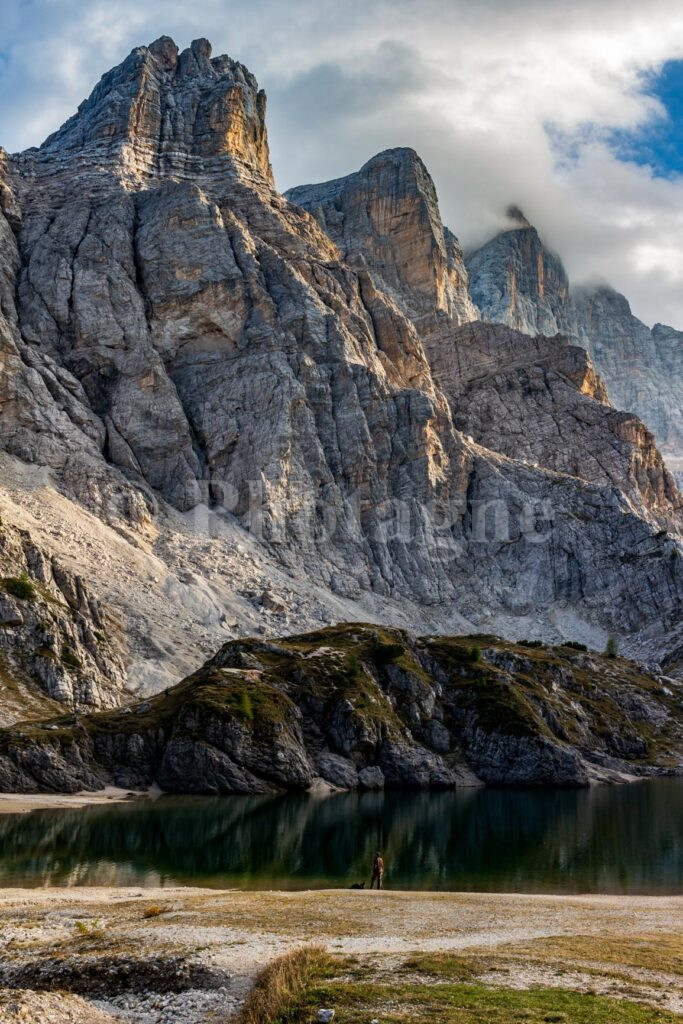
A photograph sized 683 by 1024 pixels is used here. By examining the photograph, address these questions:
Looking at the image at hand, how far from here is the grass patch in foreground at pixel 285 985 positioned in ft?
70.2

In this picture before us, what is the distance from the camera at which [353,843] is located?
68.2m

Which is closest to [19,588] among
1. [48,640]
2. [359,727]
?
[48,640]

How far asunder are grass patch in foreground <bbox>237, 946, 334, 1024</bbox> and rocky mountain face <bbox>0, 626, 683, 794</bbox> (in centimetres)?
7244

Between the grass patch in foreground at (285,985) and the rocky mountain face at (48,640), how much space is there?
89706 mm

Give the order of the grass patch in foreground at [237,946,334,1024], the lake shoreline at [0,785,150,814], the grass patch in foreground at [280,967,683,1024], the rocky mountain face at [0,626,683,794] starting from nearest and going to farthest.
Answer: the grass patch in foreground at [280,967,683,1024] → the grass patch in foreground at [237,946,334,1024] → the lake shoreline at [0,785,150,814] → the rocky mountain face at [0,626,683,794]

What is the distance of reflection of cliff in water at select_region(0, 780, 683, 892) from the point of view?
55062 mm

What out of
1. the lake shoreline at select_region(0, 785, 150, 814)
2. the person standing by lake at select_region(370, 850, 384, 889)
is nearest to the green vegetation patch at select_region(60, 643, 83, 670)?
the lake shoreline at select_region(0, 785, 150, 814)

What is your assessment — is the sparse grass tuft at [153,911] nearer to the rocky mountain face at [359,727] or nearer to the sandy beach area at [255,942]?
the sandy beach area at [255,942]

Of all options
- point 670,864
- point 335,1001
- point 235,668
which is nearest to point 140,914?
point 335,1001

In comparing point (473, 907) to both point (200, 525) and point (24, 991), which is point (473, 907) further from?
point (200, 525)

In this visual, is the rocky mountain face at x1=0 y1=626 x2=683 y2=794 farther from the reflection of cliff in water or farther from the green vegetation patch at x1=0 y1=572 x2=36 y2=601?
the green vegetation patch at x1=0 y1=572 x2=36 y2=601

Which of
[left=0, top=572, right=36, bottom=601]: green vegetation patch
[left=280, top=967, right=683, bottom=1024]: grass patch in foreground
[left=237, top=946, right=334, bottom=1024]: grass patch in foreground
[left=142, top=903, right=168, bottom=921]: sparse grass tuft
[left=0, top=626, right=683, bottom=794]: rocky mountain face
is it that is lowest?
[left=142, top=903, right=168, bottom=921]: sparse grass tuft

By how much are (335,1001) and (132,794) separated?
7712 cm

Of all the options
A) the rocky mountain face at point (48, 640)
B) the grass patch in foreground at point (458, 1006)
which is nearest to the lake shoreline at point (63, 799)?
the rocky mountain face at point (48, 640)
